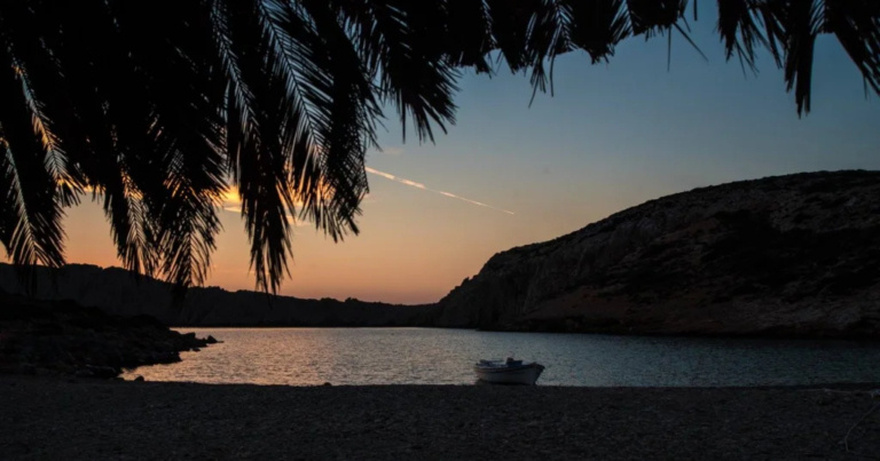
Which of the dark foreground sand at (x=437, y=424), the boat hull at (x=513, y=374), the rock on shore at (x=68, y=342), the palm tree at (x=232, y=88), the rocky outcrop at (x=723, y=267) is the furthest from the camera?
the rocky outcrop at (x=723, y=267)

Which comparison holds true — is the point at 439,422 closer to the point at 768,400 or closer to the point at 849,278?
the point at 768,400

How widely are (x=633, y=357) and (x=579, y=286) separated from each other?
66998 millimetres

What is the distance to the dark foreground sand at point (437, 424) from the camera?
1025 centimetres

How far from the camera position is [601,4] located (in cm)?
339

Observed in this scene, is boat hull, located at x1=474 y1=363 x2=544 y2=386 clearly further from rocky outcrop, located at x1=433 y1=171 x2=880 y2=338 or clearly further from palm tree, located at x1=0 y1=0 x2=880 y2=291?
rocky outcrop, located at x1=433 y1=171 x2=880 y2=338

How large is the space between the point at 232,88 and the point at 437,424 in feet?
31.2

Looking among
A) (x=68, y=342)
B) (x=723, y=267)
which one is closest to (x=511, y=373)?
(x=68, y=342)

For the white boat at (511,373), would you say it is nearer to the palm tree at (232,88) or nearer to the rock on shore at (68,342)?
the rock on shore at (68,342)

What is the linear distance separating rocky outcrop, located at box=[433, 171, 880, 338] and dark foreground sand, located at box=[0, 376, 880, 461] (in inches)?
2977

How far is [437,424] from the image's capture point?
40.9ft

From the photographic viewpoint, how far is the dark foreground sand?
404 inches

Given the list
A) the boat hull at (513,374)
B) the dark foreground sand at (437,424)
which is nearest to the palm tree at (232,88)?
the dark foreground sand at (437,424)

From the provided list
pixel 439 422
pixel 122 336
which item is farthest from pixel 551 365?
pixel 439 422

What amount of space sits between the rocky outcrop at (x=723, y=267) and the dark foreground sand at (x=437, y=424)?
75.6m
